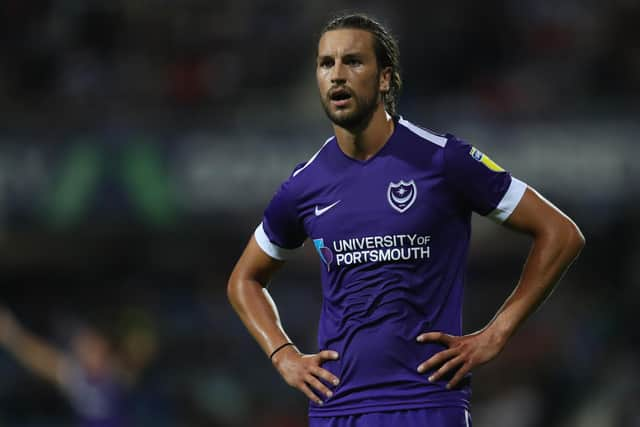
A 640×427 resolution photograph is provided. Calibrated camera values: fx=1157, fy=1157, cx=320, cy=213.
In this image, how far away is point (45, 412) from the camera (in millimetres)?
12805

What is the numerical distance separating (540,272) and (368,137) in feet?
2.52

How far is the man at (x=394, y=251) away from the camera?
3920mm

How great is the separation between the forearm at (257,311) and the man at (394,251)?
22 centimetres

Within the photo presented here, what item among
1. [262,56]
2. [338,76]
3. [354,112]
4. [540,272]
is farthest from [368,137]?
[262,56]

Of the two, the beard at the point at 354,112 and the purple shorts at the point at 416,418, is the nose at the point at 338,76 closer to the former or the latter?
the beard at the point at 354,112

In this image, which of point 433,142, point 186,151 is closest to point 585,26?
point 186,151

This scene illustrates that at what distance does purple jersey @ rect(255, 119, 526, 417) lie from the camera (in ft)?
12.9

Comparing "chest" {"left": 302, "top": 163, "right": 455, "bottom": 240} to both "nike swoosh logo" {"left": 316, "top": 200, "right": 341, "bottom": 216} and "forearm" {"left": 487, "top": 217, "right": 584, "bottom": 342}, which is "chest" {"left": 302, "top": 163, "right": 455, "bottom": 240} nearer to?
"nike swoosh logo" {"left": 316, "top": 200, "right": 341, "bottom": 216}

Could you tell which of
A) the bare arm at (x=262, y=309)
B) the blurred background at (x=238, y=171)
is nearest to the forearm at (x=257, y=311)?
the bare arm at (x=262, y=309)

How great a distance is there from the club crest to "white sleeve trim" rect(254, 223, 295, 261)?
0.61 meters

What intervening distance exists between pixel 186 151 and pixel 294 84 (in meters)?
1.77

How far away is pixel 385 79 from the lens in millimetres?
4152

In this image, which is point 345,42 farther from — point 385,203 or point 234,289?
point 234,289

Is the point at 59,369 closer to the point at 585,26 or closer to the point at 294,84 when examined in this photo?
the point at 294,84
